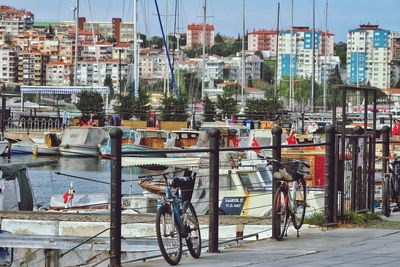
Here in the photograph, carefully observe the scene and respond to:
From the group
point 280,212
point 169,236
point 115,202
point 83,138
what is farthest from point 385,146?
point 83,138

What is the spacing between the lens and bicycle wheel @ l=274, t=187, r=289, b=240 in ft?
46.4

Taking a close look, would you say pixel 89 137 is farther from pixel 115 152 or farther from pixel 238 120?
pixel 115 152

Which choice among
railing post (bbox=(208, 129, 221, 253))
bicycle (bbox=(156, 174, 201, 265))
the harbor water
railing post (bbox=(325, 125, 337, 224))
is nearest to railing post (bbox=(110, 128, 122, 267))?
bicycle (bbox=(156, 174, 201, 265))

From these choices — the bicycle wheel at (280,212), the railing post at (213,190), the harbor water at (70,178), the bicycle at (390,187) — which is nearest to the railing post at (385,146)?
the bicycle at (390,187)

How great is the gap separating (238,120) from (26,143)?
768 inches

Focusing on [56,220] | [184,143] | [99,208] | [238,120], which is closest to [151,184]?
[99,208]

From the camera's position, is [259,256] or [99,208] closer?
[259,256]

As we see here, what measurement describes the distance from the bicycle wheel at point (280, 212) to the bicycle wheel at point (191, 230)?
65.1 inches

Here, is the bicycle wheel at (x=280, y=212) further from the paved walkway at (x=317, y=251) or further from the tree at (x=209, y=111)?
the tree at (x=209, y=111)

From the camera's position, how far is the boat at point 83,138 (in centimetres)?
6223

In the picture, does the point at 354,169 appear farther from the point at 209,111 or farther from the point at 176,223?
the point at 209,111

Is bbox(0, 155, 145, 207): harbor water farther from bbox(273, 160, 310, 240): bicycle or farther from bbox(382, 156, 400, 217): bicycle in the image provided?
bbox(273, 160, 310, 240): bicycle

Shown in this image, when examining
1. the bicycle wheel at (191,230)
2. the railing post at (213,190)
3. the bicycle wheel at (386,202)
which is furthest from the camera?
the bicycle wheel at (386,202)

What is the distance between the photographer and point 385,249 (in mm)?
13516
